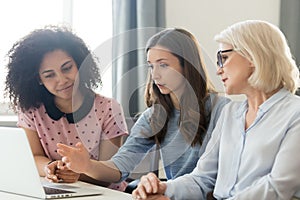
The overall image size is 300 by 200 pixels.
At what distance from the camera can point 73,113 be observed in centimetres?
221

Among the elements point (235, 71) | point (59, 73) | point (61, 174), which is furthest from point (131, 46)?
point (235, 71)

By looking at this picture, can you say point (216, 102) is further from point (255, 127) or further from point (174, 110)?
point (255, 127)

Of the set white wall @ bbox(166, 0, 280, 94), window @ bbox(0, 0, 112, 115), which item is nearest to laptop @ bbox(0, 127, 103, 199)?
window @ bbox(0, 0, 112, 115)

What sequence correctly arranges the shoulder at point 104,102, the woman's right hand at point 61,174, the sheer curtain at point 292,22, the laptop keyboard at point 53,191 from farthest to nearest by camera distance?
the sheer curtain at point 292,22, the shoulder at point 104,102, the woman's right hand at point 61,174, the laptop keyboard at point 53,191

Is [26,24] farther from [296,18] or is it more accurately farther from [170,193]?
[170,193]

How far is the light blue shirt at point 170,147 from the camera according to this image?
Result: 197 centimetres

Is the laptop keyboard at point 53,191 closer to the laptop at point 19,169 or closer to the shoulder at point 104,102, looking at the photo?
the laptop at point 19,169

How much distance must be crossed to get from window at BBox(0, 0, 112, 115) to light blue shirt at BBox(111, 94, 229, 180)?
104 centimetres

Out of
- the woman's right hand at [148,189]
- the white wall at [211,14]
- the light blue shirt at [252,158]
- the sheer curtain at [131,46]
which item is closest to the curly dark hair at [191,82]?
the light blue shirt at [252,158]

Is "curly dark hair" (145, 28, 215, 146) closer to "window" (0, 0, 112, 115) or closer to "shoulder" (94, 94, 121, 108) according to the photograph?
"shoulder" (94, 94, 121, 108)

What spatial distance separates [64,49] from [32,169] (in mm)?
763

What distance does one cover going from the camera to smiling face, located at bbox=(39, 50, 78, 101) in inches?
83.6

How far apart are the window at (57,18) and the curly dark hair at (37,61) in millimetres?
845

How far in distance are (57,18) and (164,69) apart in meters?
Result: 1.44
